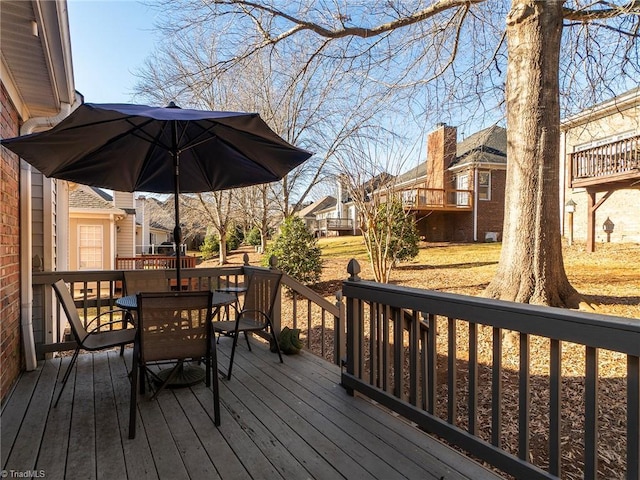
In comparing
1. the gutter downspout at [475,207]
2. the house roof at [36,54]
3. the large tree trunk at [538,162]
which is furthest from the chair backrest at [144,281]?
the gutter downspout at [475,207]

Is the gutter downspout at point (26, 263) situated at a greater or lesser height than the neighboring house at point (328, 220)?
lesser

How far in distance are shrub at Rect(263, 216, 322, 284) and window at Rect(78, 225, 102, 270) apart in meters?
6.84

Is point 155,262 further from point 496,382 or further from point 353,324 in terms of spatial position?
point 496,382

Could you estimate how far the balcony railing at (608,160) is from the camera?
984cm

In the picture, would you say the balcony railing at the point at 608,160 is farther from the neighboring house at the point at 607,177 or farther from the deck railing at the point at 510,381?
the deck railing at the point at 510,381

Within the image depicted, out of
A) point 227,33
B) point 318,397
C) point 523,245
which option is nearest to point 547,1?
point 523,245

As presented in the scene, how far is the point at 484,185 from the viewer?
1872cm

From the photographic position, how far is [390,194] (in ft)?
→ 27.5

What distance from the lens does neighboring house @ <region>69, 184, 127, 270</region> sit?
39.4 feet

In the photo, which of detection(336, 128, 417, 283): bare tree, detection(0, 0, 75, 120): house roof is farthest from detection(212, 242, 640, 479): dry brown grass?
detection(0, 0, 75, 120): house roof

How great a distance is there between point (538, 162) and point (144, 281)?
16.9 feet

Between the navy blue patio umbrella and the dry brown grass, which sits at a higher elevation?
the navy blue patio umbrella

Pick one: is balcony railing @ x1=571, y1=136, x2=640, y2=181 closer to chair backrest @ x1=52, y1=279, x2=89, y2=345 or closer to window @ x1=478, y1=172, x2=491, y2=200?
window @ x1=478, y1=172, x2=491, y2=200

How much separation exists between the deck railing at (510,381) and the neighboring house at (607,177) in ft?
22.0
